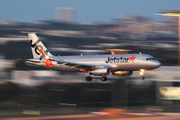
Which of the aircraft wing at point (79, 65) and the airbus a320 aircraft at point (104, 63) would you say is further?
the aircraft wing at point (79, 65)

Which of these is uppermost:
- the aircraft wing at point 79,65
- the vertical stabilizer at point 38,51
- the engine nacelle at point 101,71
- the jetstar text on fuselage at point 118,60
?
the vertical stabilizer at point 38,51

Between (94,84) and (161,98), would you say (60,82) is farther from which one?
(161,98)

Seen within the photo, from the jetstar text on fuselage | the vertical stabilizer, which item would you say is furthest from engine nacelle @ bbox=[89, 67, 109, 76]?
the vertical stabilizer

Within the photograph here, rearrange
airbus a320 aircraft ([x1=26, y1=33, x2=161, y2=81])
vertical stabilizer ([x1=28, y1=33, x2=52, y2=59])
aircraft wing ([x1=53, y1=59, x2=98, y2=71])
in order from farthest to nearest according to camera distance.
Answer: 1. vertical stabilizer ([x1=28, y1=33, x2=52, y2=59])
2. aircraft wing ([x1=53, y1=59, x2=98, y2=71])
3. airbus a320 aircraft ([x1=26, y1=33, x2=161, y2=81])

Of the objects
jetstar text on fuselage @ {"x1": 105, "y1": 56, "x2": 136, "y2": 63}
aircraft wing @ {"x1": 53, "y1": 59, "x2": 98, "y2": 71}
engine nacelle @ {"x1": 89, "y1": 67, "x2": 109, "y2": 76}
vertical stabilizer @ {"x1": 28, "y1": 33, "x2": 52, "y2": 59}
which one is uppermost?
vertical stabilizer @ {"x1": 28, "y1": 33, "x2": 52, "y2": 59}

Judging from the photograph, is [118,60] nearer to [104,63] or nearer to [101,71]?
[104,63]

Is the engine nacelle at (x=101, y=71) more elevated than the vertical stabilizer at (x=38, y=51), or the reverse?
the vertical stabilizer at (x=38, y=51)

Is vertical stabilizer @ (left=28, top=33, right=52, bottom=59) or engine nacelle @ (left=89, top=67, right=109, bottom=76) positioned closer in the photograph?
engine nacelle @ (left=89, top=67, right=109, bottom=76)

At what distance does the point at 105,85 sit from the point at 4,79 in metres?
45.1

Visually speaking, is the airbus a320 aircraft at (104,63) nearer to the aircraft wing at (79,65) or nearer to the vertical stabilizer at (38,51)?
the aircraft wing at (79,65)

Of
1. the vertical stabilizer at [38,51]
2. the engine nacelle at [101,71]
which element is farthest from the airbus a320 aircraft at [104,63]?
the vertical stabilizer at [38,51]

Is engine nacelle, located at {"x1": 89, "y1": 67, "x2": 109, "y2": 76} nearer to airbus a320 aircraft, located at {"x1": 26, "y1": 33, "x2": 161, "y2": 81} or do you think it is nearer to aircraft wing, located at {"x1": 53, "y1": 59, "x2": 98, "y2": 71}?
airbus a320 aircraft, located at {"x1": 26, "y1": 33, "x2": 161, "y2": 81}

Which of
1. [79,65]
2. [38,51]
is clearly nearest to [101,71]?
[79,65]

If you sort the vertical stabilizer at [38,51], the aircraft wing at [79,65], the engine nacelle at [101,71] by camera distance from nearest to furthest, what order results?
1. the engine nacelle at [101,71]
2. the aircraft wing at [79,65]
3. the vertical stabilizer at [38,51]
